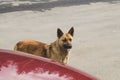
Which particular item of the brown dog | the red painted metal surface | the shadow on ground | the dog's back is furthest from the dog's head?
the shadow on ground

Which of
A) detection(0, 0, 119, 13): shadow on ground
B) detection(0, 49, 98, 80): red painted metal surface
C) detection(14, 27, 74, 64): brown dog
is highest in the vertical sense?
detection(0, 49, 98, 80): red painted metal surface

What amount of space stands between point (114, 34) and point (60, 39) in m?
5.00

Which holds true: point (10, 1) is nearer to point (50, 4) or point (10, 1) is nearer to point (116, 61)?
point (50, 4)

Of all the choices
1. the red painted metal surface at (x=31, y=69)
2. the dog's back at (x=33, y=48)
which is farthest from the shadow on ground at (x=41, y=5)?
the red painted metal surface at (x=31, y=69)

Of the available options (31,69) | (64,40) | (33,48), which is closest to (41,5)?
(64,40)

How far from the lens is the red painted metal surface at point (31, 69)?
4469mm

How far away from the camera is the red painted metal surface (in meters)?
4.47

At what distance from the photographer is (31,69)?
4.68 metres

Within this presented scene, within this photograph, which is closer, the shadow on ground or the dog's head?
the dog's head

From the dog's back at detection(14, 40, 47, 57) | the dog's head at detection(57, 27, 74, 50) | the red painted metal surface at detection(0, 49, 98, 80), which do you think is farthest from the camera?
the dog's head at detection(57, 27, 74, 50)

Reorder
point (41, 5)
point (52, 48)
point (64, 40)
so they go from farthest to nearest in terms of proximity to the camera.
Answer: point (41, 5) < point (64, 40) < point (52, 48)

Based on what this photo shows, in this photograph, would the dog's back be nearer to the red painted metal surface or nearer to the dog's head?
the dog's head

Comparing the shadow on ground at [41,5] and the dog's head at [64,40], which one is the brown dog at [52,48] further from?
the shadow on ground at [41,5]

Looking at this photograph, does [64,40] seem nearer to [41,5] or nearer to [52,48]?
[52,48]
